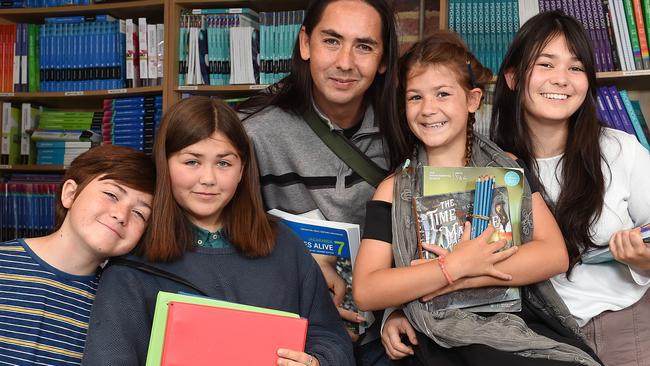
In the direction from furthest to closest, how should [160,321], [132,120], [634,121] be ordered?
[132,120], [634,121], [160,321]

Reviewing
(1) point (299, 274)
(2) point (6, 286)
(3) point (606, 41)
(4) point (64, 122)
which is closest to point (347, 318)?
(1) point (299, 274)

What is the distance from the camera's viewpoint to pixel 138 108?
12.0 ft

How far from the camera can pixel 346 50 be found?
183 centimetres

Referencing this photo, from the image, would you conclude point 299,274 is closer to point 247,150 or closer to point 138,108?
point 247,150

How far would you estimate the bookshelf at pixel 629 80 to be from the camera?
2.79m

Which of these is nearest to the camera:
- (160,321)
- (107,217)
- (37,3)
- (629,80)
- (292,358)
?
(160,321)

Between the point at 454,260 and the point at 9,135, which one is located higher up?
the point at 9,135

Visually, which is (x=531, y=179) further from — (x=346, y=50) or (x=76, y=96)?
(x=76, y=96)

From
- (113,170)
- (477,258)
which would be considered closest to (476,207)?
(477,258)

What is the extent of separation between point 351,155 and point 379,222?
13.8 inches

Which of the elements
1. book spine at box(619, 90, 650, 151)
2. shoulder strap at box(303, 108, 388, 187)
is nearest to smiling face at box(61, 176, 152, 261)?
shoulder strap at box(303, 108, 388, 187)

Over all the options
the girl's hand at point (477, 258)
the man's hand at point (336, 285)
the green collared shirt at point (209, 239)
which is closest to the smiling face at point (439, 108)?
the girl's hand at point (477, 258)

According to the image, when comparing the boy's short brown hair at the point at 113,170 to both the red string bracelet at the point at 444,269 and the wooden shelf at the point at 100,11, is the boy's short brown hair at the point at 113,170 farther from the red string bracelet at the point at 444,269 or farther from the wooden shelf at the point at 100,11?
the wooden shelf at the point at 100,11

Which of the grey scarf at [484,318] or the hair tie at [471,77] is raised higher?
the hair tie at [471,77]
